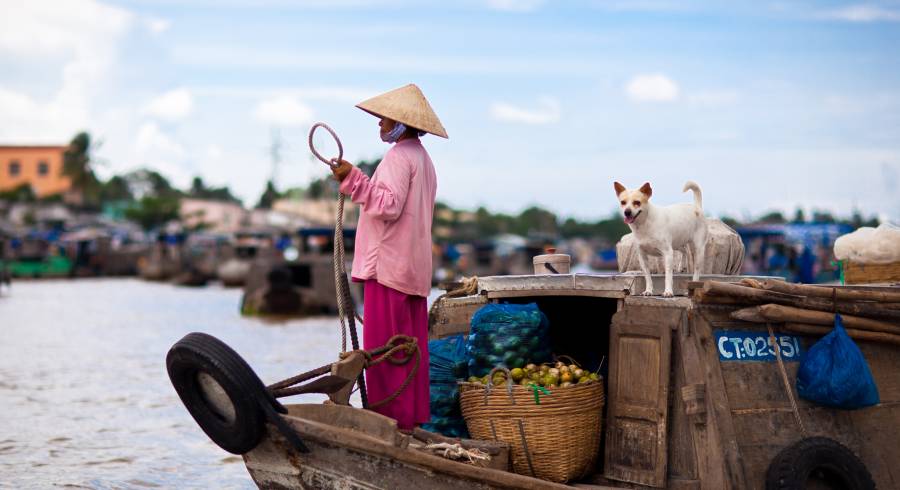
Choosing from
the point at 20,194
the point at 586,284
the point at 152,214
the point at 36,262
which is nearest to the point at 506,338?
the point at 586,284

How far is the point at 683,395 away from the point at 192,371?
1.96 metres

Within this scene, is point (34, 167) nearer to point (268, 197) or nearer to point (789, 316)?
point (268, 197)

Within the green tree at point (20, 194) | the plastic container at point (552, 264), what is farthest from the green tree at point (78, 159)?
the plastic container at point (552, 264)

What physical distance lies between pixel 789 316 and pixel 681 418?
624 millimetres

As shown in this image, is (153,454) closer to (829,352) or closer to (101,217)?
(829,352)

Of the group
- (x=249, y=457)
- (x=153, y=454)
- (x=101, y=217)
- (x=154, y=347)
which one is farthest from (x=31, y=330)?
(x=101, y=217)

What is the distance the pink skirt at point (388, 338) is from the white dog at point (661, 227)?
1023 millimetres

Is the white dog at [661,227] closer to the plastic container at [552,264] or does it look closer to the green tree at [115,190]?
the plastic container at [552,264]

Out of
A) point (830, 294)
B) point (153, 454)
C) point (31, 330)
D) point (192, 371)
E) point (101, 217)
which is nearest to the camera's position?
point (192, 371)

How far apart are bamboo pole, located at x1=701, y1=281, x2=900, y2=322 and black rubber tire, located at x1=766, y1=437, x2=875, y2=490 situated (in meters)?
0.57

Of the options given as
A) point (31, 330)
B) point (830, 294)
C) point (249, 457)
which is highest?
point (830, 294)

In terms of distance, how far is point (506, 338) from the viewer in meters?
4.30

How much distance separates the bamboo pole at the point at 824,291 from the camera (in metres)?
4.16

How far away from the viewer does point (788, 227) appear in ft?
85.5
